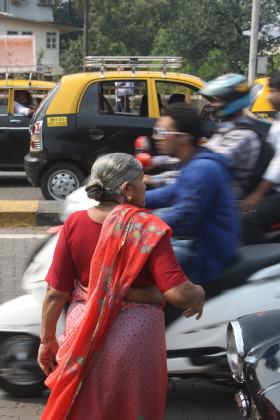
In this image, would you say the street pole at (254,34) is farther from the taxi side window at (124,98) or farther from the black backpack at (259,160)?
the black backpack at (259,160)

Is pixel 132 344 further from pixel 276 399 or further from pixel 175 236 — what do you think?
pixel 175 236

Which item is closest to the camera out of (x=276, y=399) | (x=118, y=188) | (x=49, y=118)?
(x=276, y=399)

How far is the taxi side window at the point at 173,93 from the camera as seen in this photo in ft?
32.2

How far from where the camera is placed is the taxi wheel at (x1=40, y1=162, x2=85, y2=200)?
10.1 meters

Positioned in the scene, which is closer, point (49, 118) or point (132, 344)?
point (132, 344)

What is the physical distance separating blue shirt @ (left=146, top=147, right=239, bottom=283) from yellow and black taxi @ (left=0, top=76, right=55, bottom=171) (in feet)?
26.9

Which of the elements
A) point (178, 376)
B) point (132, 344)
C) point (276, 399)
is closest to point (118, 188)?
point (132, 344)

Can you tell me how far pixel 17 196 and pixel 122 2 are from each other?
5897cm

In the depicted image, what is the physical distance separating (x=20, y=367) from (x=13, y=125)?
810 cm

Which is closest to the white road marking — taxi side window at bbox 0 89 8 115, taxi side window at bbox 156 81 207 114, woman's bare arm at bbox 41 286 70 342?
taxi side window at bbox 156 81 207 114

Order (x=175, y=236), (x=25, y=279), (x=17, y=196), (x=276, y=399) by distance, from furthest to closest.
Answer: (x=17, y=196) < (x=25, y=279) < (x=175, y=236) < (x=276, y=399)

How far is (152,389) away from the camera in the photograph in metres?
2.92

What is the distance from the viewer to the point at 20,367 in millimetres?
4207

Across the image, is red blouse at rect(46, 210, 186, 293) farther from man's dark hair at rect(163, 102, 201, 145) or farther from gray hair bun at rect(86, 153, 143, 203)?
man's dark hair at rect(163, 102, 201, 145)
